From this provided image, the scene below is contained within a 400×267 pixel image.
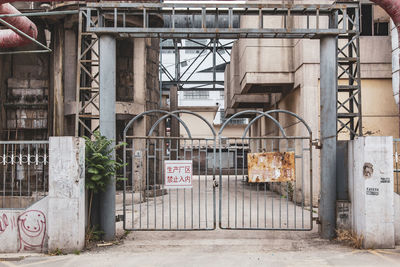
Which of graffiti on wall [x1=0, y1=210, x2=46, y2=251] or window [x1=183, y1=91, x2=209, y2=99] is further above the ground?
window [x1=183, y1=91, x2=209, y2=99]

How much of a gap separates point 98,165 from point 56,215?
1318mm

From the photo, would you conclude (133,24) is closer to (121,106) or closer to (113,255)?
(121,106)

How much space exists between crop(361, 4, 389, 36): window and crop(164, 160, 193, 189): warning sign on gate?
1041cm

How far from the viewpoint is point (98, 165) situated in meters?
7.82

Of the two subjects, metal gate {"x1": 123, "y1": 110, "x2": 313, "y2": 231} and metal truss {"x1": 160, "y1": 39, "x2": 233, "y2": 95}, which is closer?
metal gate {"x1": 123, "y1": 110, "x2": 313, "y2": 231}

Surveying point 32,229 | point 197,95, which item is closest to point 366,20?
point 32,229

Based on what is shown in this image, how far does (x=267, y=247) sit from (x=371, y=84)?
9220 millimetres

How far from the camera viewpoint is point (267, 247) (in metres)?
7.82

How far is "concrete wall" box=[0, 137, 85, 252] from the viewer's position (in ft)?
23.9

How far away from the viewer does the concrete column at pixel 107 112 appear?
8273 mm

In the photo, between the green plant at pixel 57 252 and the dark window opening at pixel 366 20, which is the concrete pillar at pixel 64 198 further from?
the dark window opening at pixel 366 20


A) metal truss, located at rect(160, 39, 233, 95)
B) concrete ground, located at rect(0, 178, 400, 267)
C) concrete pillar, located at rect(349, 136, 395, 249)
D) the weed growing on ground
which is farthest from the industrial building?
metal truss, located at rect(160, 39, 233, 95)

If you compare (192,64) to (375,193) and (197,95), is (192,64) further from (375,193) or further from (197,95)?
(375,193)

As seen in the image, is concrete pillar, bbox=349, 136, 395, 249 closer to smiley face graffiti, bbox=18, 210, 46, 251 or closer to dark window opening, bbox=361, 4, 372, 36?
smiley face graffiti, bbox=18, 210, 46, 251
